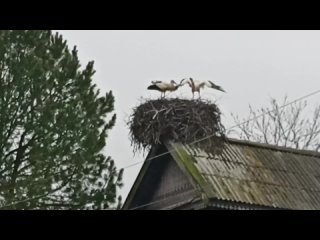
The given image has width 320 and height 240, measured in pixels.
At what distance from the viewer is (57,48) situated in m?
14.7

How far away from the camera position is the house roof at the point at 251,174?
11469mm

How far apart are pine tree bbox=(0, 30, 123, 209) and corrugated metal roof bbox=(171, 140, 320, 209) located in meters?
2.82

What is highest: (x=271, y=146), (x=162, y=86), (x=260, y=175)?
(x=162, y=86)

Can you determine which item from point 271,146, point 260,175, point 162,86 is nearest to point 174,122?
point 162,86

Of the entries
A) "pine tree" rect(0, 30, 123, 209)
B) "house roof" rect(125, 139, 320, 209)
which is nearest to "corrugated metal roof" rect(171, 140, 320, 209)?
"house roof" rect(125, 139, 320, 209)

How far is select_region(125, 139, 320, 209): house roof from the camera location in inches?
452

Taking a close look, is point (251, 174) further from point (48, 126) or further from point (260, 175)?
point (48, 126)

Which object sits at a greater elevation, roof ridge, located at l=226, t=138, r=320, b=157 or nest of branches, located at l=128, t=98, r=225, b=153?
nest of branches, located at l=128, t=98, r=225, b=153

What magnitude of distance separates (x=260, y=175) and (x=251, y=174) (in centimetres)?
15

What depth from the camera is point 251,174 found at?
482 inches

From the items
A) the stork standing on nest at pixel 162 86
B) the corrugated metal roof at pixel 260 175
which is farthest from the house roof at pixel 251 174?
the stork standing on nest at pixel 162 86

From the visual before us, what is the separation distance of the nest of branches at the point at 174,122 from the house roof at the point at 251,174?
16 cm

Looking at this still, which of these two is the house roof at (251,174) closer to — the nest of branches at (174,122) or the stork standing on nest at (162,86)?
the nest of branches at (174,122)

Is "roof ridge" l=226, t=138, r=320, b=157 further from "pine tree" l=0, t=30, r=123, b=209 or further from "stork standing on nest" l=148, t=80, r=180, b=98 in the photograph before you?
"pine tree" l=0, t=30, r=123, b=209
